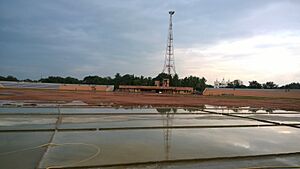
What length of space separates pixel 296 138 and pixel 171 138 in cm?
420

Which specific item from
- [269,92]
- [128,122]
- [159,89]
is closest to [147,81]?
[159,89]

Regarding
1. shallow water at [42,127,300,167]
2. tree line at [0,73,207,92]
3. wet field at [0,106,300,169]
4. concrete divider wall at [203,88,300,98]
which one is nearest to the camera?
wet field at [0,106,300,169]

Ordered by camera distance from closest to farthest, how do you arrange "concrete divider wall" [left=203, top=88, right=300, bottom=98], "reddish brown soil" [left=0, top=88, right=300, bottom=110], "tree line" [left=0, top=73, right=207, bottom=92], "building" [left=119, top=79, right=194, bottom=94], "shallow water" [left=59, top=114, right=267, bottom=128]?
"shallow water" [left=59, top=114, right=267, bottom=128], "reddish brown soil" [left=0, top=88, right=300, bottom=110], "concrete divider wall" [left=203, top=88, right=300, bottom=98], "building" [left=119, top=79, right=194, bottom=94], "tree line" [left=0, top=73, right=207, bottom=92]

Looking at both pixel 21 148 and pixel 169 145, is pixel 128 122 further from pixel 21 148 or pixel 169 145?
pixel 21 148

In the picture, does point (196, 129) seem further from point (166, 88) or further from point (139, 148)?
point (166, 88)

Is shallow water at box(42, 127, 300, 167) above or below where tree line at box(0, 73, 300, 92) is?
below

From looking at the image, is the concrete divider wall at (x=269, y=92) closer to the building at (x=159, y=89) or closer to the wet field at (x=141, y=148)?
the building at (x=159, y=89)

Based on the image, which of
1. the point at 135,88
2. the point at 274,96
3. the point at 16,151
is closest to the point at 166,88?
the point at 135,88

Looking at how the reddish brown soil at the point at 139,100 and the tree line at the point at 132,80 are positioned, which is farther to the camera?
the tree line at the point at 132,80

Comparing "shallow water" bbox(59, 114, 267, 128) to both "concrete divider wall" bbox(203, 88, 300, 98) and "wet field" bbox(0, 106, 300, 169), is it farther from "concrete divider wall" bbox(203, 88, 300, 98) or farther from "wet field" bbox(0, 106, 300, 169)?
"concrete divider wall" bbox(203, 88, 300, 98)

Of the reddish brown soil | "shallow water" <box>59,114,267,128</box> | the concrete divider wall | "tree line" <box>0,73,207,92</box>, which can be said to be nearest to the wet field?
"shallow water" <box>59,114,267,128</box>

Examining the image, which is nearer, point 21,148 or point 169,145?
point 21,148

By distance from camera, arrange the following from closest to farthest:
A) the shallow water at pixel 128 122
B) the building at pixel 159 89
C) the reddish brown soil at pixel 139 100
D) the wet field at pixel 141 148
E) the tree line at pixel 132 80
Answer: the wet field at pixel 141 148 → the shallow water at pixel 128 122 → the reddish brown soil at pixel 139 100 → the building at pixel 159 89 → the tree line at pixel 132 80

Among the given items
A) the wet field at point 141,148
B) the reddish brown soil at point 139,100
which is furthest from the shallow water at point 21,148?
the reddish brown soil at point 139,100
